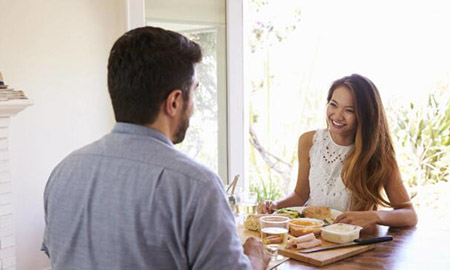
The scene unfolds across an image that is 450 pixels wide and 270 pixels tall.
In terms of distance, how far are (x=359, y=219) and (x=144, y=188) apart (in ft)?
3.47

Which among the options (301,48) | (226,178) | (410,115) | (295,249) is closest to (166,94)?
(295,249)

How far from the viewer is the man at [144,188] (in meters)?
0.96

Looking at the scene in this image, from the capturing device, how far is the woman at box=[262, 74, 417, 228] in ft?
7.04

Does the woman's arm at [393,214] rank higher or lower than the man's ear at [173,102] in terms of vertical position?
lower

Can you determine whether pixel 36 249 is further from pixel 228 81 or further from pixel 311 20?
pixel 311 20

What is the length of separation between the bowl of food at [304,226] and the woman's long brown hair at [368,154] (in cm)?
47

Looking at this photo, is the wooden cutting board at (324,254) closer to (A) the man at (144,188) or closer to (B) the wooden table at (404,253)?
(B) the wooden table at (404,253)

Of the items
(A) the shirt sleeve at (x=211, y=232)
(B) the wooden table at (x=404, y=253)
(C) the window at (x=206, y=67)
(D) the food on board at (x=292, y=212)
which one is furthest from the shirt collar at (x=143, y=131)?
(C) the window at (x=206, y=67)

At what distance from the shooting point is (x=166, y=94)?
104 centimetres

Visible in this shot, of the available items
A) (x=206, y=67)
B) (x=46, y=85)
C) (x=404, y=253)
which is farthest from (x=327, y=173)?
(x=46, y=85)

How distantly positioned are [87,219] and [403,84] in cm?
502

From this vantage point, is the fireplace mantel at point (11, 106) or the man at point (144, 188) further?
the fireplace mantel at point (11, 106)

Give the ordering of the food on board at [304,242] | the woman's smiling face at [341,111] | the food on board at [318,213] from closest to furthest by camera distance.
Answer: the food on board at [304,242], the food on board at [318,213], the woman's smiling face at [341,111]

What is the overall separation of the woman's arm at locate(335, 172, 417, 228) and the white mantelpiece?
189 cm
